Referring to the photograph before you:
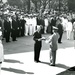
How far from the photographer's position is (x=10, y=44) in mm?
19094

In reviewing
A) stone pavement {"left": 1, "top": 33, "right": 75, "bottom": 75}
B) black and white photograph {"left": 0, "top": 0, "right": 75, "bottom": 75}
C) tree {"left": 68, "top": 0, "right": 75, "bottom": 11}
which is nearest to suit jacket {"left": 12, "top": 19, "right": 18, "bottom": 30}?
black and white photograph {"left": 0, "top": 0, "right": 75, "bottom": 75}

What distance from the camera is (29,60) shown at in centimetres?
1387

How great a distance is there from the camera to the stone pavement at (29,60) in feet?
38.3

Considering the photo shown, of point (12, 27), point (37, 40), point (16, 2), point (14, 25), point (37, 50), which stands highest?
point (16, 2)

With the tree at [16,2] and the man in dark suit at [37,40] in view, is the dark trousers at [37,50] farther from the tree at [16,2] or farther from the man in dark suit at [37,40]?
the tree at [16,2]

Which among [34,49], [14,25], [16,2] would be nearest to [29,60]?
[34,49]

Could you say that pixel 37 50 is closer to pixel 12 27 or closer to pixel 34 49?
pixel 34 49

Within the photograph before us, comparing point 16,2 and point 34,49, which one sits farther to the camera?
point 16,2

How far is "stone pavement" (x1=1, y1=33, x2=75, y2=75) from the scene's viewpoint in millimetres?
11680

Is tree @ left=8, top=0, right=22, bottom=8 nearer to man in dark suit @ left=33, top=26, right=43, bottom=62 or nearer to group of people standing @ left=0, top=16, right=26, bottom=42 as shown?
group of people standing @ left=0, top=16, right=26, bottom=42

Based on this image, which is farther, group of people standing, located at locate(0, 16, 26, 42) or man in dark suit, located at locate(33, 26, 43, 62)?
group of people standing, located at locate(0, 16, 26, 42)

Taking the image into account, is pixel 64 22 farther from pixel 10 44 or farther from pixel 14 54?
pixel 14 54

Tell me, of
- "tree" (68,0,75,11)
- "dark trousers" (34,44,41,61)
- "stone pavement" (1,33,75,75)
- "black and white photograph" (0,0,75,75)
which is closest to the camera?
"stone pavement" (1,33,75,75)

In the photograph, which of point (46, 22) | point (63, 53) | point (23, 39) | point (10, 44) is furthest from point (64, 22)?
point (63, 53)
